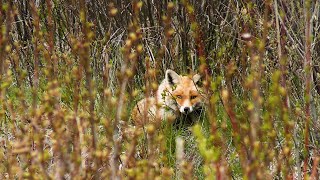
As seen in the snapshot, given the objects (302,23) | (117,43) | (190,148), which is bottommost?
(190,148)

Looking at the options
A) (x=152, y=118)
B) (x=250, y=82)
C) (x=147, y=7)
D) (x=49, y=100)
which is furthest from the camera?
(x=147, y=7)

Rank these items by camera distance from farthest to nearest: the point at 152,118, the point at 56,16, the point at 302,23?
the point at 56,16 → the point at 152,118 → the point at 302,23

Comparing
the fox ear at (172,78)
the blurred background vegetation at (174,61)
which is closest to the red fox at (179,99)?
the fox ear at (172,78)

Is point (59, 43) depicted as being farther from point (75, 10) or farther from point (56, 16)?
point (75, 10)

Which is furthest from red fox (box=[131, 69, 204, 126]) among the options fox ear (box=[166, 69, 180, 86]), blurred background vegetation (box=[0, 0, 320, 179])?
blurred background vegetation (box=[0, 0, 320, 179])

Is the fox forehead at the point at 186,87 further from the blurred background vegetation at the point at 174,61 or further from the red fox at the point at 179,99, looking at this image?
the blurred background vegetation at the point at 174,61

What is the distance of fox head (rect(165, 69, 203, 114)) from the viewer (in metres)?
5.97

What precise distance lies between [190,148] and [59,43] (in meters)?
3.27

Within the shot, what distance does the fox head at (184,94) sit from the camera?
5.97m

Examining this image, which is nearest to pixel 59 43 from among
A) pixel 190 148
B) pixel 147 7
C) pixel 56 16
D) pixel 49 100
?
pixel 56 16

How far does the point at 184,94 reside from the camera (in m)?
6.22

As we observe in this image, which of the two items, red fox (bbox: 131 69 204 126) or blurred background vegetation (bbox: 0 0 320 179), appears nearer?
blurred background vegetation (bbox: 0 0 320 179)

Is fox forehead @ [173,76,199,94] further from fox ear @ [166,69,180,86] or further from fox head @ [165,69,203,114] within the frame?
fox ear @ [166,69,180,86]

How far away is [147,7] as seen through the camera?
6.64 metres
